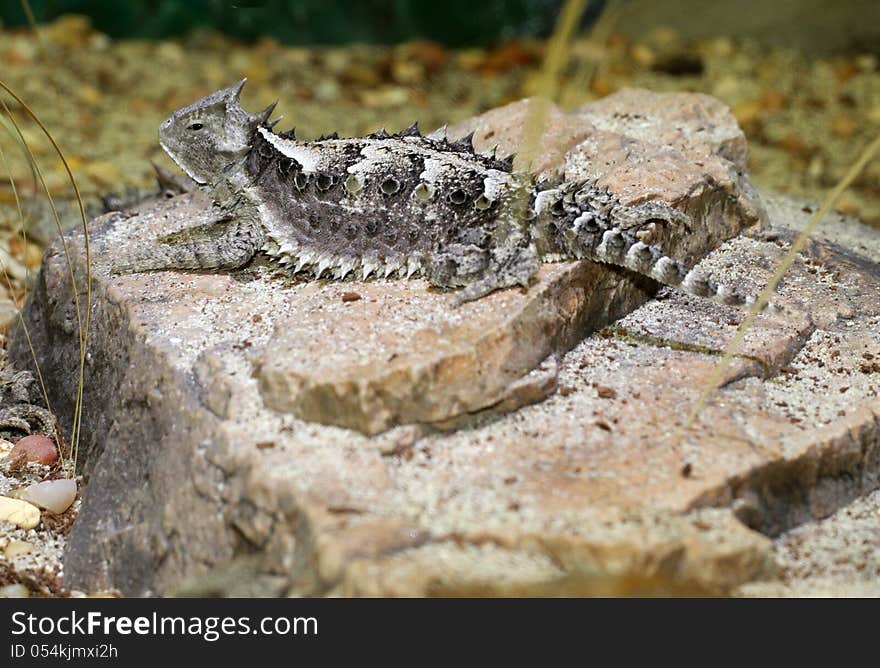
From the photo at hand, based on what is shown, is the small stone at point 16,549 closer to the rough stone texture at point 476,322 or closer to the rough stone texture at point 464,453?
the rough stone texture at point 464,453

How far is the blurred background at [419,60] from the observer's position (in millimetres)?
8172

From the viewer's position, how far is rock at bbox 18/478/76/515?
3.64m

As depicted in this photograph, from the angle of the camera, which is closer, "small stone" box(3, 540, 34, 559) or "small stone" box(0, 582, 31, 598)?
"small stone" box(0, 582, 31, 598)

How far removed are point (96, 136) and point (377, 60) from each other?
2664 mm

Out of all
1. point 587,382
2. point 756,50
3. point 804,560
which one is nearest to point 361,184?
point 587,382

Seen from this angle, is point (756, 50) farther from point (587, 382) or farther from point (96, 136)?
point (587, 382)

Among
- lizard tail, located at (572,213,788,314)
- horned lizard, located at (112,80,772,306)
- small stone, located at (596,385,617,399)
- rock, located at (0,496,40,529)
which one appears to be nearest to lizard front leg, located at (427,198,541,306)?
horned lizard, located at (112,80,772,306)

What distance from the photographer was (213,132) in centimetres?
413

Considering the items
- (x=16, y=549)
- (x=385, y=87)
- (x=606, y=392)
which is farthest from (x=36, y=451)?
(x=385, y=87)

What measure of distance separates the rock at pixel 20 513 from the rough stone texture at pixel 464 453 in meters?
0.25

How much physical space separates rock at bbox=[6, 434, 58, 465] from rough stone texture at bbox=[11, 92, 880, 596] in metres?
0.19

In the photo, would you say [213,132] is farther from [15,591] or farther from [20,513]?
[15,591]

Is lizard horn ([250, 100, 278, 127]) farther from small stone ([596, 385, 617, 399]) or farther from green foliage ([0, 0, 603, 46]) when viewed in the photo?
green foliage ([0, 0, 603, 46])

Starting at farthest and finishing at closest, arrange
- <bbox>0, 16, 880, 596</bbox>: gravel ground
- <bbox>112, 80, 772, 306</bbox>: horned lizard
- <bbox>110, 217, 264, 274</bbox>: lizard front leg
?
<bbox>0, 16, 880, 596</bbox>: gravel ground → <bbox>110, 217, 264, 274</bbox>: lizard front leg → <bbox>112, 80, 772, 306</bbox>: horned lizard
